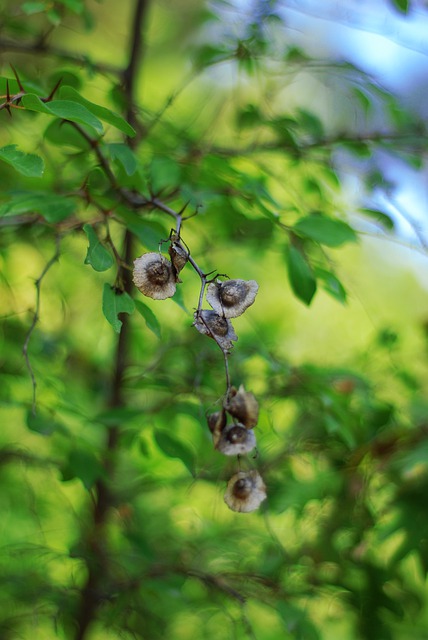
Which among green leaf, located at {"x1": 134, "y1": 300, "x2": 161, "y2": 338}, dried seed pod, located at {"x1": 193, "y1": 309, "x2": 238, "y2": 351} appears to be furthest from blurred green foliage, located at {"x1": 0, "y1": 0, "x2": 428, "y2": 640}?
dried seed pod, located at {"x1": 193, "y1": 309, "x2": 238, "y2": 351}

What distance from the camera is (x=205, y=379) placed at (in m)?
0.90

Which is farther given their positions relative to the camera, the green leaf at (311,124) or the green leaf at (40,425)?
the green leaf at (311,124)

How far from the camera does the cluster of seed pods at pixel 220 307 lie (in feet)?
1.61

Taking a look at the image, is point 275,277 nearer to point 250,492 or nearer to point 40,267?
point 40,267

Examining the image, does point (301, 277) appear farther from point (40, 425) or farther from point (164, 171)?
point (40, 425)

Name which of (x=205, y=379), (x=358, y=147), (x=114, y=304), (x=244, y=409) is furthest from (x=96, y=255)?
(x=358, y=147)

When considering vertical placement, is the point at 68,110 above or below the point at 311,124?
above

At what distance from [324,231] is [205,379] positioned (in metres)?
0.29

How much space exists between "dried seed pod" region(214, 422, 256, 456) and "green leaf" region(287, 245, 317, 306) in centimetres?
21

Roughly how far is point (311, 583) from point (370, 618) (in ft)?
0.40

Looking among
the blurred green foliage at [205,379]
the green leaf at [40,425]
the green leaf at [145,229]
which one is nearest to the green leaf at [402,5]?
the blurred green foliage at [205,379]

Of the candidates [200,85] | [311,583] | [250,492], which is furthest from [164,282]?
[200,85]

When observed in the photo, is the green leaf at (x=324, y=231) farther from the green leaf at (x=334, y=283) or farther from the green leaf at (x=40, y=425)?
the green leaf at (x=40, y=425)

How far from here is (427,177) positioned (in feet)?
6.38
